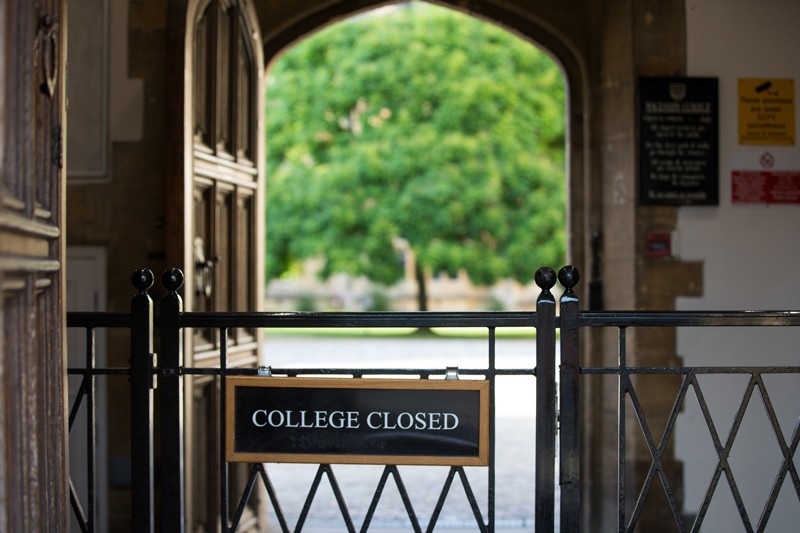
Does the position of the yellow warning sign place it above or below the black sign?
above

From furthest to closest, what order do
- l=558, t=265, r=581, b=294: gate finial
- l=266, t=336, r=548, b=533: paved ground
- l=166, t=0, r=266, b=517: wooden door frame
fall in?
l=266, t=336, r=548, b=533: paved ground < l=166, t=0, r=266, b=517: wooden door frame < l=558, t=265, r=581, b=294: gate finial

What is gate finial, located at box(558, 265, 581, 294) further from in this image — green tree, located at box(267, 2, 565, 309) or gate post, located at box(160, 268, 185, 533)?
green tree, located at box(267, 2, 565, 309)

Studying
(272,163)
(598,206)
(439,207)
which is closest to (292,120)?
(272,163)

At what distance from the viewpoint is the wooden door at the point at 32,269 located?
Answer: 8.10 feet

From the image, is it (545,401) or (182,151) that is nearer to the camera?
(545,401)

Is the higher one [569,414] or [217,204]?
[217,204]

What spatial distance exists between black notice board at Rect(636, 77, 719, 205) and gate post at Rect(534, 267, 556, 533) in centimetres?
257

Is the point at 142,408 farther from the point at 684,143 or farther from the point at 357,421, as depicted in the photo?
the point at 684,143

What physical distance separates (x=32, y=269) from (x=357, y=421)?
3.92 feet

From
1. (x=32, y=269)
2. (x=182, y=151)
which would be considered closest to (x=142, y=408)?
(x=32, y=269)

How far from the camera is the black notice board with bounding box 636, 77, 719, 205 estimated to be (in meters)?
5.64

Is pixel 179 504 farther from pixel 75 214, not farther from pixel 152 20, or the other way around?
pixel 152 20

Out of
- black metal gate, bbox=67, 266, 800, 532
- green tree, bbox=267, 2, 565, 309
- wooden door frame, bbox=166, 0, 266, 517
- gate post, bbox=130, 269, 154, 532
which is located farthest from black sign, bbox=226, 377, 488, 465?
green tree, bbox=267, 2, 565, 309

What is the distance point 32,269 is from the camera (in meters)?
2.65
